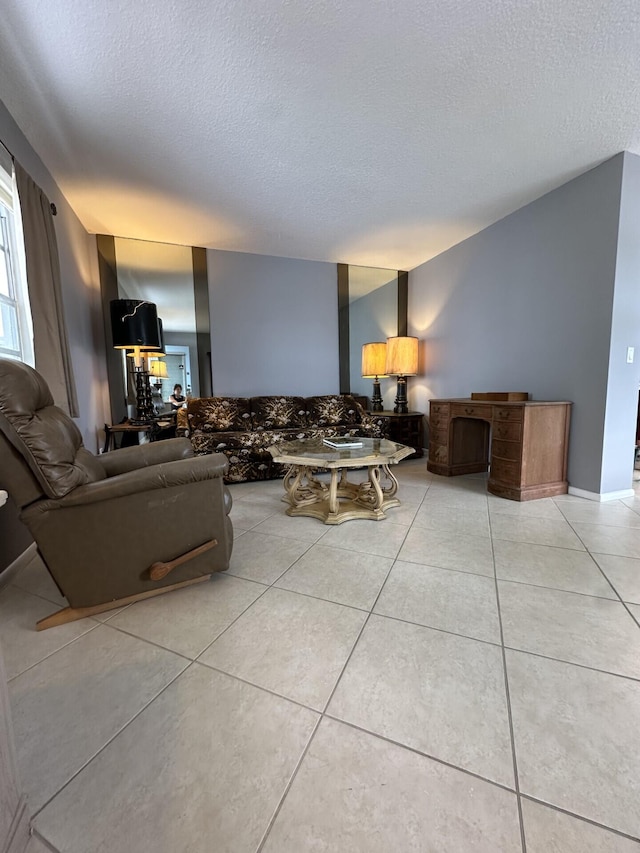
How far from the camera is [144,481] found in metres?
1.32

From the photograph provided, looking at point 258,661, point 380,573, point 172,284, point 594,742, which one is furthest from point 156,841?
point 172,284

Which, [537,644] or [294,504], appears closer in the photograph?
[537,644]

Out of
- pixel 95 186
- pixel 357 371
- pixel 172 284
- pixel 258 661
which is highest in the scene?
pixel 95 186

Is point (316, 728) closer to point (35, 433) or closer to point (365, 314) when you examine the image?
point (35, 433)

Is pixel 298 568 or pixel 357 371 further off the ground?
pixel 357 371

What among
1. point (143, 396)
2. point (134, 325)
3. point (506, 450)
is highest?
point (134, 325)

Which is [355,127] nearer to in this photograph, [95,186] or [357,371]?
[95,186]

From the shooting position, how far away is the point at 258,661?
3.74ft

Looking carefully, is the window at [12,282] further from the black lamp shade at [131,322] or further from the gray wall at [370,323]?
the gray wall at [370,323]

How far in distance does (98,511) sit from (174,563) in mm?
366

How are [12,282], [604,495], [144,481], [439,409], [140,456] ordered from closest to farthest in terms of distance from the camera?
1. [144,481]
2. [140,456]
3. [12,282]
4. [604,495]
5. [439,409]

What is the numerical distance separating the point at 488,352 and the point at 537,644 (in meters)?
2.92

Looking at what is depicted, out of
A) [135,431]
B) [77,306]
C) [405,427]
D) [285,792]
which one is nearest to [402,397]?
[405,427]

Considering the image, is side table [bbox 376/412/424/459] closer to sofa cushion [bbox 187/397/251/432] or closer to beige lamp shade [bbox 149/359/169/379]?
sofa cushion [bbox 187/397/251/432]
